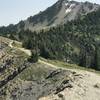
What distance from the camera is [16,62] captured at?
392 feet

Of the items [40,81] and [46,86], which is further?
[40,81]

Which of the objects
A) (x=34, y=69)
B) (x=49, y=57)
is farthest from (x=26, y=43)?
(x=34, y=69)

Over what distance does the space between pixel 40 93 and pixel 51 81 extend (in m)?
4.37

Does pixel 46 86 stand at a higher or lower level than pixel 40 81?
lower

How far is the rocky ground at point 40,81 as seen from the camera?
236ft

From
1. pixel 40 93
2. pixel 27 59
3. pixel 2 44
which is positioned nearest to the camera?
pixel 40 93

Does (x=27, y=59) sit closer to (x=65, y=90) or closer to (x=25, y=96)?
(x=25, y=96)

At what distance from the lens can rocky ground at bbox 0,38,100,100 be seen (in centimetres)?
7194

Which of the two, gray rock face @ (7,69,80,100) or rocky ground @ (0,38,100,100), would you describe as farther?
gray rock face @ (7,69,80,100)

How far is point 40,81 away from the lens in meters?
95.8

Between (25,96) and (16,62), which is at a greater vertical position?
(16,62)

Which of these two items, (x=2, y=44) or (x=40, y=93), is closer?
(x=40, y=93)

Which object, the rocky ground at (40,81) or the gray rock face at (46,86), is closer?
the rocky ground at (40,81)

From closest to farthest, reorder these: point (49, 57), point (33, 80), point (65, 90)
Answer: point (65, 90) → point (33, 80) → point (49, 57)
